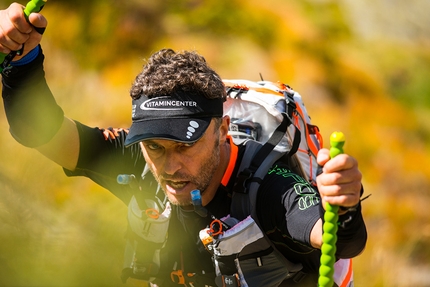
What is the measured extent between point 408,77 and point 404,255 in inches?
112

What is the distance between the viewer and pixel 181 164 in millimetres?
2947

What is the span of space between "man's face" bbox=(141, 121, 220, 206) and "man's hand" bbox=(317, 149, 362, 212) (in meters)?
1.03

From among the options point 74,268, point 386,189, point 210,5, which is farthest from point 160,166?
point 210,5

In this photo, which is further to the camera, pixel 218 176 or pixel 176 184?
pixel 218 176

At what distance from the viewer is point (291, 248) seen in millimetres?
2848

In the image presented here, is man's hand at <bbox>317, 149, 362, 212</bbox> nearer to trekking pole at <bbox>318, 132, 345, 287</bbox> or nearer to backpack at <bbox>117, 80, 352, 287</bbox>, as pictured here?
trekking pole at <bbox>318, 132, 345, 287</bbox>

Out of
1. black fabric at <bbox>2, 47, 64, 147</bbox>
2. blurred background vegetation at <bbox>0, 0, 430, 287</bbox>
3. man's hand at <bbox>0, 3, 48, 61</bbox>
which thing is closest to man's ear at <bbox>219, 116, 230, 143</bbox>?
black fabric at <bbox>2, 47, 64, 147</bbox>

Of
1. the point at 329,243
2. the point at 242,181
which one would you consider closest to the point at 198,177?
the point at 242,181

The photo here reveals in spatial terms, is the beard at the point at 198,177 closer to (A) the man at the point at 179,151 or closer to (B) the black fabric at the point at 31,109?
(A) the man at the point at 179,151

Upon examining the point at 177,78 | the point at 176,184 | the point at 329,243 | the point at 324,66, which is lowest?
the point at 329,243

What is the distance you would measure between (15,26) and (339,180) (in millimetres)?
1358

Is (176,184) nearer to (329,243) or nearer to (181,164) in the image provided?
(181,164)

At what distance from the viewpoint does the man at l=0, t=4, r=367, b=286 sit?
2.81 m

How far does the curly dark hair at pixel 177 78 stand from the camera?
2969 mm
